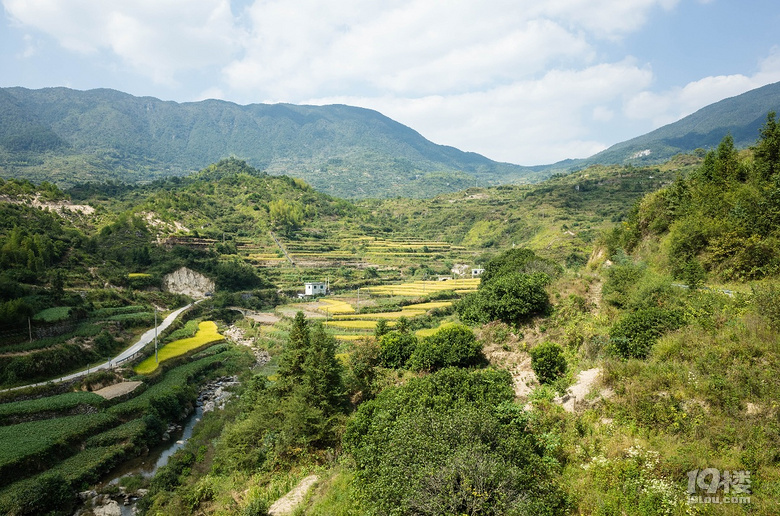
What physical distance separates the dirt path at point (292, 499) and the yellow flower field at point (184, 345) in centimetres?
2305

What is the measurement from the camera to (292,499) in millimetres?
11555

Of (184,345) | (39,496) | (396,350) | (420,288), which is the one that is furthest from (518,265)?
(184,345)

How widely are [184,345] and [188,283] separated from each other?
23.2 m

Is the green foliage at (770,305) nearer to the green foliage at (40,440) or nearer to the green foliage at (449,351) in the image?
the green foliage at (449,351)

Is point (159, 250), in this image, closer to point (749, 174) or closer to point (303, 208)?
point (303, 208)

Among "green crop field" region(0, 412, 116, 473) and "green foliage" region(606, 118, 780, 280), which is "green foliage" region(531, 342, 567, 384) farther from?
"green crop field" region(0, 412, 116, 473)

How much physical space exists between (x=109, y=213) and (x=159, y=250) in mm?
19187

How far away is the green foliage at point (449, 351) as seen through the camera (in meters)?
15.4

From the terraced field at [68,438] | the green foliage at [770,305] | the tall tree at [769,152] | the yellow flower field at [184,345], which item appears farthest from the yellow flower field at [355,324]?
the green foliage at [770,305]

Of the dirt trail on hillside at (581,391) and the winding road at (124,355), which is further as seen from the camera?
the winding road at (124,355)

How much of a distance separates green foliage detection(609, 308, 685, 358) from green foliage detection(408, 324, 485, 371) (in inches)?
220

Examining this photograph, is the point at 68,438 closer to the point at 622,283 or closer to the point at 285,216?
the point at 622,283

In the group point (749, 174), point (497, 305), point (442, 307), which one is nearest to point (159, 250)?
point (442, 307)

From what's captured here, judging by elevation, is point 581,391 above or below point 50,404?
above
